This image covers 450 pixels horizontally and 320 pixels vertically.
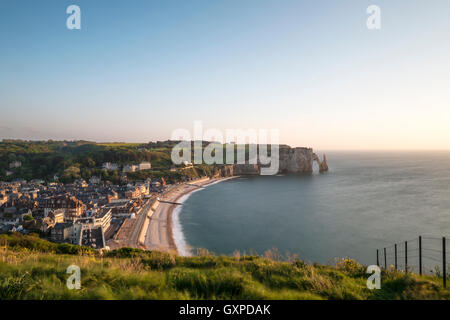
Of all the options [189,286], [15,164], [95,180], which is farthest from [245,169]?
[189,286]

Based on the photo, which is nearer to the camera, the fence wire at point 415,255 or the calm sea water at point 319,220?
the fence wire at point 415,255

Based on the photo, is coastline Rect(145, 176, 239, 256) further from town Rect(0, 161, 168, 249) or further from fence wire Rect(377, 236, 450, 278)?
fence wire Rect(377, 236, 450, 278)

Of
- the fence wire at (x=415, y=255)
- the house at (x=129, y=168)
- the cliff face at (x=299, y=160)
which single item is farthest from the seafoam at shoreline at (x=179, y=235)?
the cliff face at (x=299, y=160)

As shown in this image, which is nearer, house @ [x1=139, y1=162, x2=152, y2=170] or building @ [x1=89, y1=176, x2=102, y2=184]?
building @ [x1=89, y1=176, x2=102, y2=184]

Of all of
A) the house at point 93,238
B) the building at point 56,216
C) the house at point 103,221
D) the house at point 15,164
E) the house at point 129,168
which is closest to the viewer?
the house at point 93,238

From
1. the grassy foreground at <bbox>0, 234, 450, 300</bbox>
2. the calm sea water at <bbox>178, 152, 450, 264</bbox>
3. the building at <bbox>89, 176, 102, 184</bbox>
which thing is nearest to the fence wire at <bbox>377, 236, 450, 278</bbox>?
the calm sea water at <bbox>178, 152, 450, 264</bbox>

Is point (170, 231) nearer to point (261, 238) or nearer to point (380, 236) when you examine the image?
point (261, 238)

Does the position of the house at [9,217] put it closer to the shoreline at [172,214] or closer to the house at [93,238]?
the house at [93,238]

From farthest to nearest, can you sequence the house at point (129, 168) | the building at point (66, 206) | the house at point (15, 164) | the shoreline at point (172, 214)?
the house at point (129, 168), the house at point (15, 164), the building at point (66, 206), the shoreline at point (172, 214)

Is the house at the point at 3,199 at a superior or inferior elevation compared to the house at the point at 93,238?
superior
